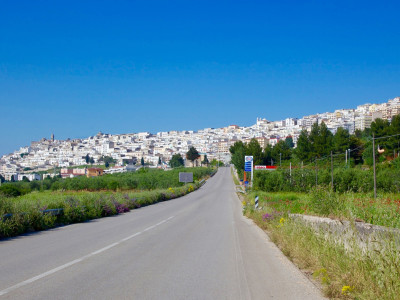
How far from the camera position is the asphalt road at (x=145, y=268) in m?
6.52

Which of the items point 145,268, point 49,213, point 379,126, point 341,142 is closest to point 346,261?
point 145,268

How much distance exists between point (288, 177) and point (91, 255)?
45.7 meters

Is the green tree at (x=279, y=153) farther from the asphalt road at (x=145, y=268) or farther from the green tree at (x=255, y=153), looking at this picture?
the asphalt road at (x=145, y=268)

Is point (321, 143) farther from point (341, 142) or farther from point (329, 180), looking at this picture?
point (329, 180)

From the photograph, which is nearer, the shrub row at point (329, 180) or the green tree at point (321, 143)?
the shrub row at point (329, 180)

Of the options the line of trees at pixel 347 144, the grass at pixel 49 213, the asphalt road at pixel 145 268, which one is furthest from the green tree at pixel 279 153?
the asphalt road at pixel 145 268

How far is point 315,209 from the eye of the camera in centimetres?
1405

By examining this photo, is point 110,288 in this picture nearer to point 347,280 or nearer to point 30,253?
point 347,280

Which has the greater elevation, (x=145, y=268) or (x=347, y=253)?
(x=347, y=253)

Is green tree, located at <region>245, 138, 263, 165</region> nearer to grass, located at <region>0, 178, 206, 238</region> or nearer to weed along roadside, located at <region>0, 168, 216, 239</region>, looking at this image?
grass, located at <region>0, 178, 206, 238</region>

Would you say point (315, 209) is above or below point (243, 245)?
above

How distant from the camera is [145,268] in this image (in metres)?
8.38

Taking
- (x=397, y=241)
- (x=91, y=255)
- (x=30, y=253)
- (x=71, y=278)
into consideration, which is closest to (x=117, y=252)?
(x=91, y=255)

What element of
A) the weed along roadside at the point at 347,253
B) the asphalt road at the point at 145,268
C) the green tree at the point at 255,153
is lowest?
the asphalt road at the point at 145,268
